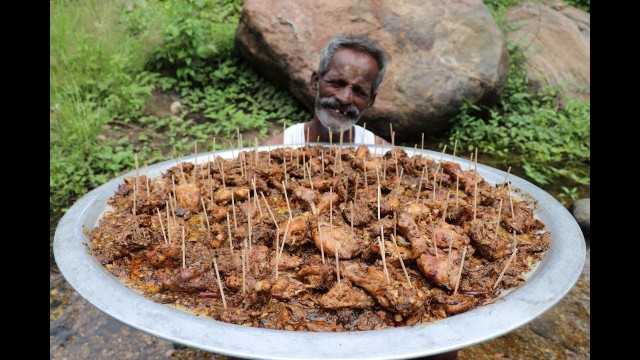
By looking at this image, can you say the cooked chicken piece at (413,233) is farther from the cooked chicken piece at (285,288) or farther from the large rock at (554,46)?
the large rock at (554,46)

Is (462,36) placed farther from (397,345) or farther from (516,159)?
(397,345)

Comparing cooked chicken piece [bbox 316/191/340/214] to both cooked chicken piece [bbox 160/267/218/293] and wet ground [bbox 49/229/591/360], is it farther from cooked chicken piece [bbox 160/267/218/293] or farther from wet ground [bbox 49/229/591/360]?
wet ground [bbox 49/229/591/360]

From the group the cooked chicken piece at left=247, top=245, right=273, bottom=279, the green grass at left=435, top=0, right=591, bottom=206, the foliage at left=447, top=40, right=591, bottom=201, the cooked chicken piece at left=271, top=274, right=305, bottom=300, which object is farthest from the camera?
the foliage at left=447, top=40, right=591, bottom=201

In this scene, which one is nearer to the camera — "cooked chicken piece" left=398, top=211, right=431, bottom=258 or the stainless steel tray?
the stainless steel tray

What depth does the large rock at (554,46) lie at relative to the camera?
811cm

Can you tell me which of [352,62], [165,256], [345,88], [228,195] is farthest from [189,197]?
[352,62]

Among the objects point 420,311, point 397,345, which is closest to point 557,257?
point 420,311

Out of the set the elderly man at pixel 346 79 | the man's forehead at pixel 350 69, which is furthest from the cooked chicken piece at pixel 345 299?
the man's forehead at pixel 350 69

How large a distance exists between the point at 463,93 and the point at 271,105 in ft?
10.2

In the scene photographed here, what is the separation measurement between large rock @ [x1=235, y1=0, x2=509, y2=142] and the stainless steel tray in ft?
15.9

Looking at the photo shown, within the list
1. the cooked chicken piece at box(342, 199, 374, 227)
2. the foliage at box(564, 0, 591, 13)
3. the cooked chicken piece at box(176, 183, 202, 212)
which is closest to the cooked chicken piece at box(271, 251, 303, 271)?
the cooked chicken piece at box(342, 199, 374, 227)

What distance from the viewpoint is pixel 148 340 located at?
4121mm

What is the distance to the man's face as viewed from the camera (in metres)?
4.01

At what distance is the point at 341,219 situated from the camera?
263 cm
